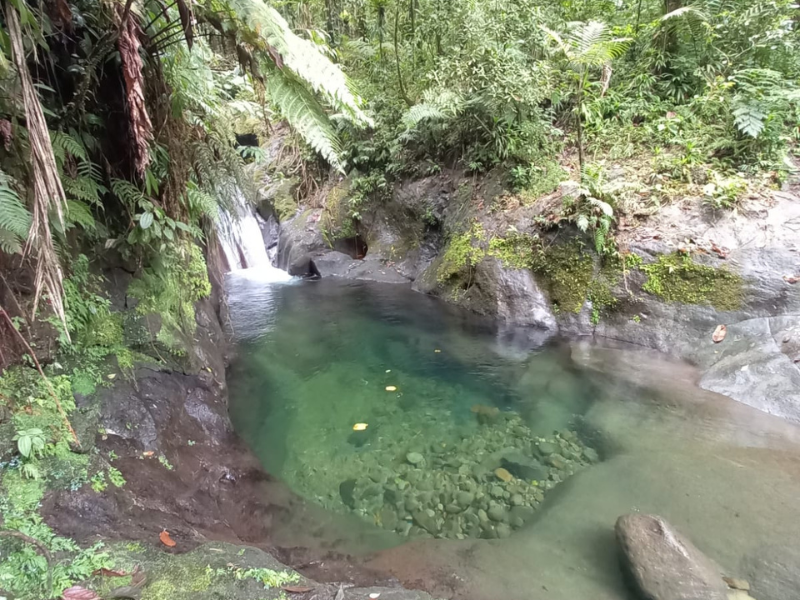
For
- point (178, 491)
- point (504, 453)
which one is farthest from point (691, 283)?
point (178, 491)

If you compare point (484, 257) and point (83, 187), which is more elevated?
point (83, 187)

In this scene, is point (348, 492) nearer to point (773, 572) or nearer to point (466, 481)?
point (466, 481)

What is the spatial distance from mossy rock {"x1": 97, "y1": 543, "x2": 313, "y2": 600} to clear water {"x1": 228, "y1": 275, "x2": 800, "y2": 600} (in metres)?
0.92

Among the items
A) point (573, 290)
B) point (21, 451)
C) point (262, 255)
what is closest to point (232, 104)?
point (21, 451)

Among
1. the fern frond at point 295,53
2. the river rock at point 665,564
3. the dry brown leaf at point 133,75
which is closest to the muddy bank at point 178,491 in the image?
the dry brown leaf at point 133,75

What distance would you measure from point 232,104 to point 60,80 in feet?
7.39

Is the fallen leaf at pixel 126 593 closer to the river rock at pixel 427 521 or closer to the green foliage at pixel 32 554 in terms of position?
the green foliage at pixel 32 554

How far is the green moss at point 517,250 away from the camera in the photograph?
294 inches

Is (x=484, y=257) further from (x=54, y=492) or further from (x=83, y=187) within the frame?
(x=54, y=492)

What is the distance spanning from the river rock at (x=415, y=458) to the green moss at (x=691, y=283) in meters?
4.34

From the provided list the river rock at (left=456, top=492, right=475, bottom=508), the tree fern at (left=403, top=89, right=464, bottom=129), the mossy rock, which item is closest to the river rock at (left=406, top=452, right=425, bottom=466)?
the river rock at (left=456, top=492, right=475, bottom=508)

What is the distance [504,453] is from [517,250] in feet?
14.3

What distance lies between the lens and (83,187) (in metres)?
2.98

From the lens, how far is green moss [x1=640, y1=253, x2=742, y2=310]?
18.8 feet
